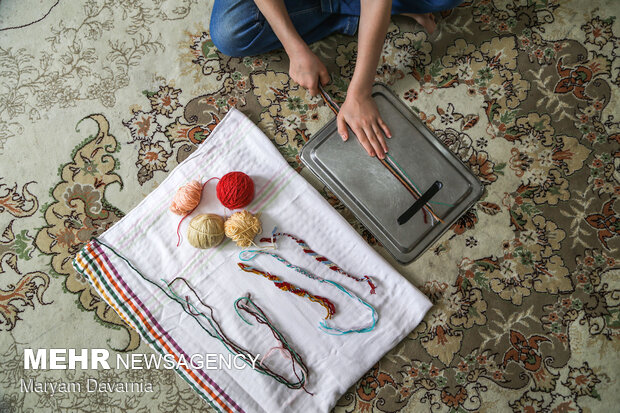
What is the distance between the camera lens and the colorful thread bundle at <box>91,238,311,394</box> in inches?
30.5

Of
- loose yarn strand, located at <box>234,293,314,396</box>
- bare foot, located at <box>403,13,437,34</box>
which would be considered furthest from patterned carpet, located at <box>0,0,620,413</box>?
loose yarn strand, located at <box>234,293,314,396</box>

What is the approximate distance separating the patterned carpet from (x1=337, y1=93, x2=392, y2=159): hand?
8 centimetres

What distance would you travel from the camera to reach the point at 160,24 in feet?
3.04

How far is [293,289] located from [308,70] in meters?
0.48

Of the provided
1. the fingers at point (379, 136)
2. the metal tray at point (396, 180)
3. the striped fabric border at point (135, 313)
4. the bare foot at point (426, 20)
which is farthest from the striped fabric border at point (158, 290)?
the bare foot at point (426, 20)

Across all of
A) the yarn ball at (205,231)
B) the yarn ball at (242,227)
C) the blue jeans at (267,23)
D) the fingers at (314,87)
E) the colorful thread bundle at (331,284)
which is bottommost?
the colorful thread bundle at (331,284)

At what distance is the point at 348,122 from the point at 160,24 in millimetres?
558

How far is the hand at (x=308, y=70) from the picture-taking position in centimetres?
78

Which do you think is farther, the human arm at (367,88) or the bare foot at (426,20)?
the bare foot at (426,20)

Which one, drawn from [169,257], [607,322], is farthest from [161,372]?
[607,322]

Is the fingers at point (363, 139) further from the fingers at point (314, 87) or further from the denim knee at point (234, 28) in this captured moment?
the denim knee at point (234, 28)

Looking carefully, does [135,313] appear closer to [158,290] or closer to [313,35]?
[158,290]

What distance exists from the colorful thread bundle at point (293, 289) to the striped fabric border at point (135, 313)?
230 mm

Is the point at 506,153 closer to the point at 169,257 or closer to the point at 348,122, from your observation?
the point at 348,122
